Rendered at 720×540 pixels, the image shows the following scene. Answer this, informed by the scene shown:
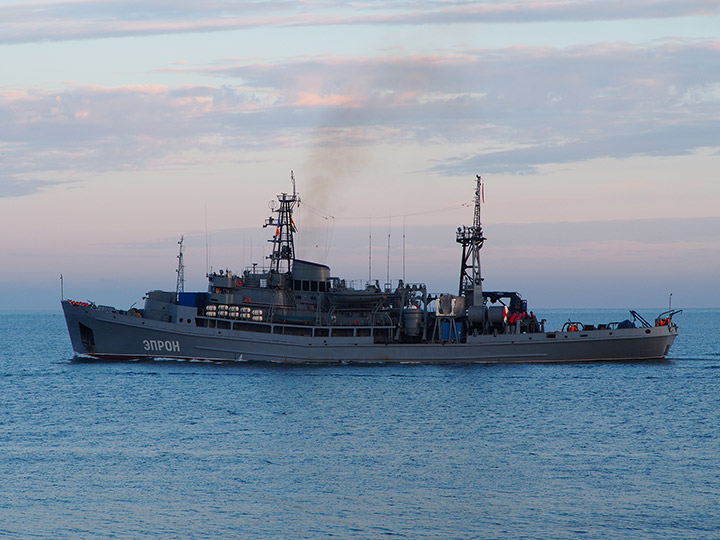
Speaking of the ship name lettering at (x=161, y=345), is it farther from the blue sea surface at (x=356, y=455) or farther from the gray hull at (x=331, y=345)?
the blue sea surface at (x=356, y=455)

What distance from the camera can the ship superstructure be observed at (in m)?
75.1

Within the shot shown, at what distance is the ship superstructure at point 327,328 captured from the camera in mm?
75125

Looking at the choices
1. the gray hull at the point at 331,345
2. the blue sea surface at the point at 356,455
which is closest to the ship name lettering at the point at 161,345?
the gray hull at the point at 331,345

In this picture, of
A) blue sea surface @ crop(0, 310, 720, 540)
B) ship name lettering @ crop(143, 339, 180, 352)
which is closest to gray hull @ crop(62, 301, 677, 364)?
ship name lettering @ crop(143, 339, 180, 352)

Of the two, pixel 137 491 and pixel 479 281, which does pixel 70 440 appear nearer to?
pixel 137 491

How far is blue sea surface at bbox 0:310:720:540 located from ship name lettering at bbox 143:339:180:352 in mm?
4178

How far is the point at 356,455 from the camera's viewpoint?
141ft

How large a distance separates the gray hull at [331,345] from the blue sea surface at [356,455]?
8.92 ft

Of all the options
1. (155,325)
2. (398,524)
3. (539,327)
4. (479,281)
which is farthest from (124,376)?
(398,524)

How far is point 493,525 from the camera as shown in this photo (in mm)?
32656

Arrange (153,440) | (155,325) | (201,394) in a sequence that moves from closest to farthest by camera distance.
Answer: (153,440) → (201,394) → (155,325)

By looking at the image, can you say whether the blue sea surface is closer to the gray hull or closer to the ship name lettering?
the gray hull

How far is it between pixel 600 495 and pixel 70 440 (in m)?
27.0

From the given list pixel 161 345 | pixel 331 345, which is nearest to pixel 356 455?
pixel 331 345
